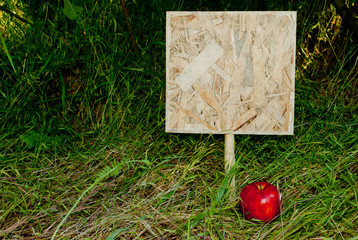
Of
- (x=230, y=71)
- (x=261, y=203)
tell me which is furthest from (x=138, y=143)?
(x=261, y=203)

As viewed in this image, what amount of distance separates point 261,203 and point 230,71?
0.53 metres

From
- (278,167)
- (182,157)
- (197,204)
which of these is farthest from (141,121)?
(278,167)

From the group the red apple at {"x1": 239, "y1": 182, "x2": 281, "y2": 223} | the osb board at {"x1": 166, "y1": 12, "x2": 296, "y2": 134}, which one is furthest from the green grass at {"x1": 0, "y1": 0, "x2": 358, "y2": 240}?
the osb board at {"x1": 166, "y1": 12, "x2": 296, "y2": 134}

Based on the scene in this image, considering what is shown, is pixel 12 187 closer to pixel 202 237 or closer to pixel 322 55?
pixel 202 237

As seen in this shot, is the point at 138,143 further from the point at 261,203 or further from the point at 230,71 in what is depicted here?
the point at 261,203

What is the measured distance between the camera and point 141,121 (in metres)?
1.78

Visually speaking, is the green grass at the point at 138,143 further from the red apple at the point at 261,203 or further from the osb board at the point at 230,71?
the osb board at the point at 230,71

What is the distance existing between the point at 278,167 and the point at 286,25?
0.64 metres

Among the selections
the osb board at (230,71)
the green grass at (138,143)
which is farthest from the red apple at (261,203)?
the osb board at (230,71)

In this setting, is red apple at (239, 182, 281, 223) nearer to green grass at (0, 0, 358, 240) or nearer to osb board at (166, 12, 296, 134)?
green grass at (0, 0, 358, 240)

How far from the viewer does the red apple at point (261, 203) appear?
3.92 feet

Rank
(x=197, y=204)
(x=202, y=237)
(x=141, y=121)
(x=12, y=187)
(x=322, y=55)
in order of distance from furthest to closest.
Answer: (x=322, y=55), (x=141, y=121), (x=12, y=187), (x=197, y=204), (x=202, y=237)

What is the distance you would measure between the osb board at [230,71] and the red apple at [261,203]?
10.2 inches

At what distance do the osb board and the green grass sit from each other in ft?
0.65
